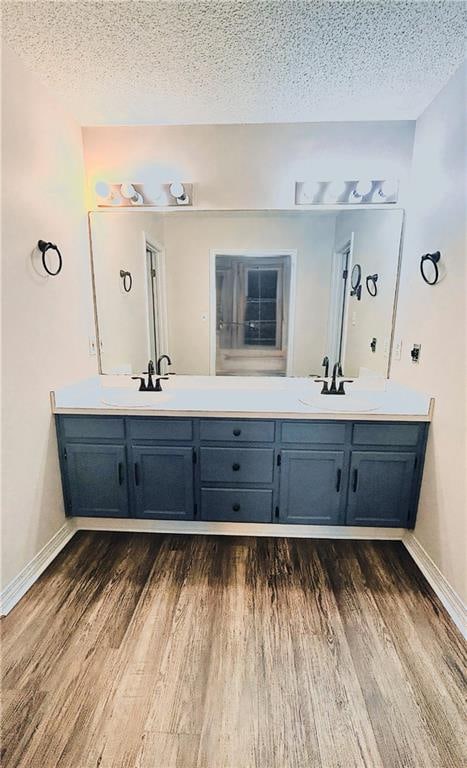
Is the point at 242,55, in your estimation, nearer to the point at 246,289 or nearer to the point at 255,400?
the point at 246,289

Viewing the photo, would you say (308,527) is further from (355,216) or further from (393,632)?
(355,216)

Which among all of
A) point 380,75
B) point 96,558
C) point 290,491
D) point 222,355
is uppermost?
point 380,75

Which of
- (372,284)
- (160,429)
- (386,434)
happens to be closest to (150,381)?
(160,429)

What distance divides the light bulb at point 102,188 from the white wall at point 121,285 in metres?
0.12

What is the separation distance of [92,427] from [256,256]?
1549 millimetres

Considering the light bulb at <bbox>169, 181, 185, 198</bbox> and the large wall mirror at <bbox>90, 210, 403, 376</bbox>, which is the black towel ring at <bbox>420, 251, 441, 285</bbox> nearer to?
the large wall mirror at <bbox>90, 210, 403, 376</bbox>

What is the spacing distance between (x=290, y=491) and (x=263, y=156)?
2154mm

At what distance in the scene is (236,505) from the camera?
2.16 metres

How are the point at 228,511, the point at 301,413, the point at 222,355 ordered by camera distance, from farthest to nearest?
the point at 222,355
the point at 228,511
the point at 301,413

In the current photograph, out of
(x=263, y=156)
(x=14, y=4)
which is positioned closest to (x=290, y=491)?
(x=263, y=156)

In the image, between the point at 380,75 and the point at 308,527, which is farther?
the point at 308,527

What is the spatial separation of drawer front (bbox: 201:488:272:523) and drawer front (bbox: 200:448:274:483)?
85mm

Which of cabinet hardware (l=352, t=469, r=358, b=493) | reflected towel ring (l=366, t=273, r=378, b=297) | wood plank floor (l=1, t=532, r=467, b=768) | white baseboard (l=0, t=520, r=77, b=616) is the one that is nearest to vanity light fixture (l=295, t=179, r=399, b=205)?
reflected towel ring (l=366, t=273, r=378, b=297)

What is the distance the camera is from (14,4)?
1.38m
